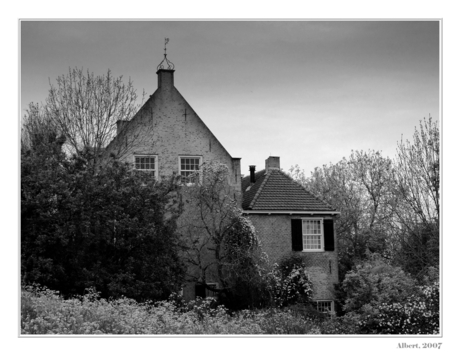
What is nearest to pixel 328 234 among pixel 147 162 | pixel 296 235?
pixel 296 235

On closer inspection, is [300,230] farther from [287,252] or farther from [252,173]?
[252,173]

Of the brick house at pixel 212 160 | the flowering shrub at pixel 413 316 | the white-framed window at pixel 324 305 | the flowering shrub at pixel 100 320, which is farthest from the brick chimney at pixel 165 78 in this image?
the flowering shrub at pixel 413 316

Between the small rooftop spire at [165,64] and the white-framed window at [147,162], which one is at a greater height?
the small rooftop spire at [165,64]

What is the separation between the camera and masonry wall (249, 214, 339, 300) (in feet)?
99.2

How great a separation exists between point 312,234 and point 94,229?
11.7 meters

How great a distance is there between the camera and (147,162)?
29734 millimetres

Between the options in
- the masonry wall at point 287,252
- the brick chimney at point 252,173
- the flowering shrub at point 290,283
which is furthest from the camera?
the brick chimney at point 252,173

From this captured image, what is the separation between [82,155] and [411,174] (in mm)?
12913

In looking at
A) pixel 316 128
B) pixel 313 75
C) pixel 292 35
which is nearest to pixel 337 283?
pixel 316 128

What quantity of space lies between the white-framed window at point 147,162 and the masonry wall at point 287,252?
4.76 m

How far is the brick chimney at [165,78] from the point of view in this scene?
30.1 metres

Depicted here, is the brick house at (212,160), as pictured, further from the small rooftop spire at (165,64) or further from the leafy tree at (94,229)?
the leafy tree at (94,229)

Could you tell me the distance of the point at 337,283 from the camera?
1215 inches
